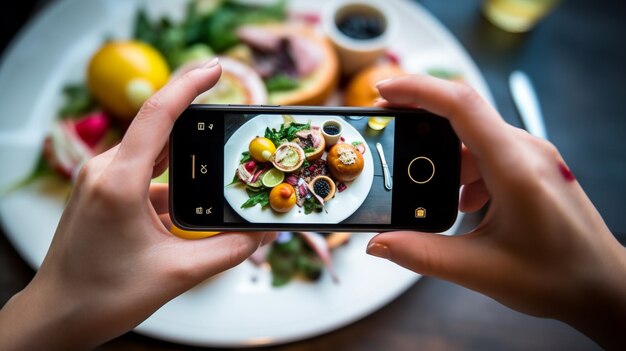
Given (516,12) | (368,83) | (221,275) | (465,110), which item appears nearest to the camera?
(465,110)

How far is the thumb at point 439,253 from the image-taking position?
0.56 meters

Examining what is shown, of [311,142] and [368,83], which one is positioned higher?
[368,83]

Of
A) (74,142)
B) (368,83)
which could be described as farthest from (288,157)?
(74,142)

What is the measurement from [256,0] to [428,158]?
666mm

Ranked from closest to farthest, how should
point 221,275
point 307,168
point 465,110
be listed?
point 465,110
point 307,168
point 221,275

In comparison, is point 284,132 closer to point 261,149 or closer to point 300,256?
point 261,149

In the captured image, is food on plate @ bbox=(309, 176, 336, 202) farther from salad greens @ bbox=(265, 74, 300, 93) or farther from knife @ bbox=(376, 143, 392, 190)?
salad greens @ bbox=(265, 74, 300, 93)

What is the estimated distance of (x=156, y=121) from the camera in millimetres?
546

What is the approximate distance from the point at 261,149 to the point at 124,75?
477 millimetres

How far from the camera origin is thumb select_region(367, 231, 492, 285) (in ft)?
1.84

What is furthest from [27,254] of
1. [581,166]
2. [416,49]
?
[581,166]

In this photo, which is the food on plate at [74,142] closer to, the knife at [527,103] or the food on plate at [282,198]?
the food on plate at [282,198]

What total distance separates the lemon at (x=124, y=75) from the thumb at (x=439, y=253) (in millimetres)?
590

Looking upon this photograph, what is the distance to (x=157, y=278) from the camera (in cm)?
55
